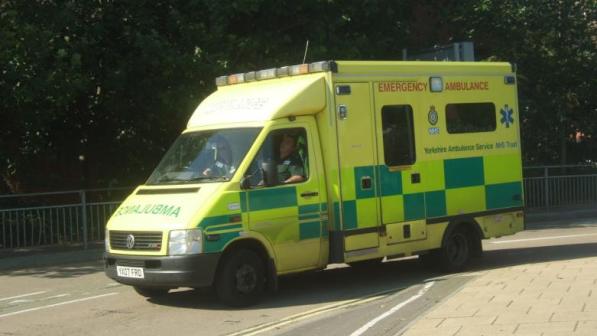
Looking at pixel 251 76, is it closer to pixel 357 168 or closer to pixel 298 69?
pixel 298 69

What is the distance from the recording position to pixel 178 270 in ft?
28.4

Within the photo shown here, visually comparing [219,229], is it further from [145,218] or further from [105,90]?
[105,90]

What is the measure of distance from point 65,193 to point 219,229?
24.6 ft

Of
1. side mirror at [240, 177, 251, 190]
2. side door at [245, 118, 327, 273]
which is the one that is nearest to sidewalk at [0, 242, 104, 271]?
side door at [245, 118, 327, 273]

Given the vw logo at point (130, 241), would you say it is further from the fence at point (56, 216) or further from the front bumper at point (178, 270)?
the fence at point (56, 216)

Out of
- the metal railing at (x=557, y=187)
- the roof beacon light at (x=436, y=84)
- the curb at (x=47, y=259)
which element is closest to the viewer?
the roof beacon light at (x=436, y=84)

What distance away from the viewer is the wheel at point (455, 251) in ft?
36.9

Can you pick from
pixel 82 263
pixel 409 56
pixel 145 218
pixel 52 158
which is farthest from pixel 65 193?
pixel 409 56

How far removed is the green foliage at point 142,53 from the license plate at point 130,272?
21.0 ft

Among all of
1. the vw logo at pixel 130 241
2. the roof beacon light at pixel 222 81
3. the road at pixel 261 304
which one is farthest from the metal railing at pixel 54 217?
the vw logo at pixel 130 241

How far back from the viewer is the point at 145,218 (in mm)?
9000

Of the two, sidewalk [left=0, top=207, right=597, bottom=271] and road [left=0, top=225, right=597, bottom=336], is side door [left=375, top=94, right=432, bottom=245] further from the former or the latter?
sidewalk [left=0, top=207, right=597, bottom=271]

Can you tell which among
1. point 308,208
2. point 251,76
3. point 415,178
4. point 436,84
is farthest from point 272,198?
point 436,84

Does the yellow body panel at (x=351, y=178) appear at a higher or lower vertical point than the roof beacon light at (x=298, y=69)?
lower
